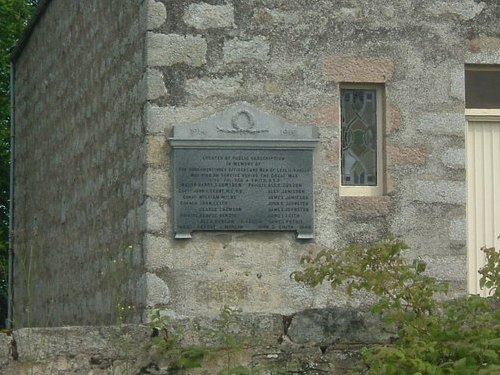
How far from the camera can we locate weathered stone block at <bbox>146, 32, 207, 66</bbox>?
421 inches

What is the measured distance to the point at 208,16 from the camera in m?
10.8

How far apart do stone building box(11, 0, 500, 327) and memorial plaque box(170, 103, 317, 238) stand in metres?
0.07

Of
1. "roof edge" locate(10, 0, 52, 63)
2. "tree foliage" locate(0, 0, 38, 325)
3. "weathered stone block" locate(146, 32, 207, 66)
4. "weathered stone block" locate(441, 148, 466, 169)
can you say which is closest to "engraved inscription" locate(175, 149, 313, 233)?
"weathered stone block" locate(146, 32, 207, 66)

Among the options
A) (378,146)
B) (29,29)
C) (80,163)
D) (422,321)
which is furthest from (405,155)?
(29,29)

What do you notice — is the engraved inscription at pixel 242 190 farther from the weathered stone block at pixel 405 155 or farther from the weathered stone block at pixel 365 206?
the weathered stone block at pixel 405 155

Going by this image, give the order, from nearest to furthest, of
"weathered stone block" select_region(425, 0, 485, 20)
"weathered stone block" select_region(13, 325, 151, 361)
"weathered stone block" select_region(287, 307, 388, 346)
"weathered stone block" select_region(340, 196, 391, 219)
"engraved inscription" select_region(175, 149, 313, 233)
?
"weathered stone block" select_region(13, 325, 151, 361) → "weathered stone block" select_region(287, 307, 388, 346) → "engraved inscription" select_region(175, 149, 313, 233) → "weathered stone block" select_region(340, 196, 391, 219) → "weathered stone block" select_region(425, 0, 485, 20)

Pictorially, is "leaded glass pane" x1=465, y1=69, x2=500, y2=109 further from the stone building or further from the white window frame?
the white window frame

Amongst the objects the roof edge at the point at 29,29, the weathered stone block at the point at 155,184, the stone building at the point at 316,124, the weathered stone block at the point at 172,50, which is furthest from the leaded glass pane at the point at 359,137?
the roof edge at the point at 29,29

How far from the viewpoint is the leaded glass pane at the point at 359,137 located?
36.5ft

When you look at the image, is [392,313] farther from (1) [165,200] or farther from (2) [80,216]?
(2) [80,216]

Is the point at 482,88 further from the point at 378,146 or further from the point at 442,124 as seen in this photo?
the point at 378,146

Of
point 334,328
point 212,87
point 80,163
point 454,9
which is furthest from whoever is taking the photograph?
point 80,163

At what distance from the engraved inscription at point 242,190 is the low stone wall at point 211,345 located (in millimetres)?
2590

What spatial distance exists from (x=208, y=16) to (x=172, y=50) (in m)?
0.38
